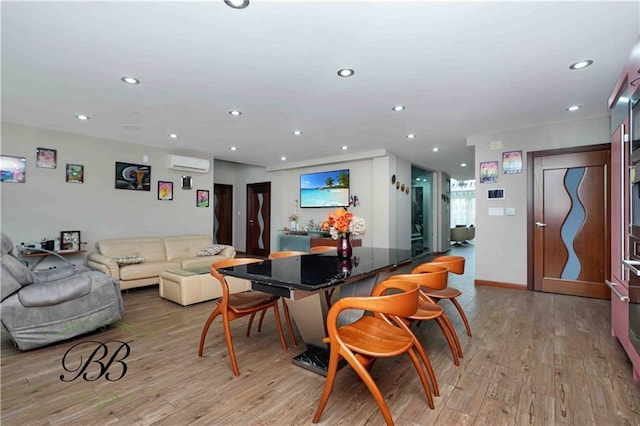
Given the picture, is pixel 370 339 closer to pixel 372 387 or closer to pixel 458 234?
pixel 372 387

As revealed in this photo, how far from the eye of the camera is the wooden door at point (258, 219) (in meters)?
8.45

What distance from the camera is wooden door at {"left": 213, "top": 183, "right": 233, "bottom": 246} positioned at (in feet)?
29.3

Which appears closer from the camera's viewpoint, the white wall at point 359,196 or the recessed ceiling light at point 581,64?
the recessed ceiling light at point 581,64

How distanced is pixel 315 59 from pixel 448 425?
8.85 ft

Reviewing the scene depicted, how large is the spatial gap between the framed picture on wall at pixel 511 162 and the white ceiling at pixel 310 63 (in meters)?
0.41

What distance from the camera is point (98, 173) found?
5.14 metres

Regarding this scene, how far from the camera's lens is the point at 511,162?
4.66 meters

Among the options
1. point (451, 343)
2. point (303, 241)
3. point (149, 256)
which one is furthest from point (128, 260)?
point (451, 343)

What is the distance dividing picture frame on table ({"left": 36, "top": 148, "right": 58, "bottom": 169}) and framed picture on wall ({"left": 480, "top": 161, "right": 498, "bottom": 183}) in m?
6.72

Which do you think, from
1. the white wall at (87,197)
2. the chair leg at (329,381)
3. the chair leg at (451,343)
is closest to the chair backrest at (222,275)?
the chair leg at (329,381)

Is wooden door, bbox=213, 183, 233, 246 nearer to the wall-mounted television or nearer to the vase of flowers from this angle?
the wall-mounted television

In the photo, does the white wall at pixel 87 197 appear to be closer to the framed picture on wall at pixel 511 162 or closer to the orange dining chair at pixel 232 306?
the orange dining chair at pixel 232 306

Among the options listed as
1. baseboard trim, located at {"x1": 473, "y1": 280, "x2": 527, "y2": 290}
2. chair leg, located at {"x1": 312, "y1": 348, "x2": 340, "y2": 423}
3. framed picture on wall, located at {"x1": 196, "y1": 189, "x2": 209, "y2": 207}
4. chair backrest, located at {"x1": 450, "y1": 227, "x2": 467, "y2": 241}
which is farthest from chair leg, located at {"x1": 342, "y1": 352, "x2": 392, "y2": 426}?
chair backrest, located at {"x1": 450, "y1": 227, "x2": 467, "y2": 241}

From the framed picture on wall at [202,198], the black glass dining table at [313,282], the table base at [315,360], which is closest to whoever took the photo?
the black glass dining table at [313,282]
